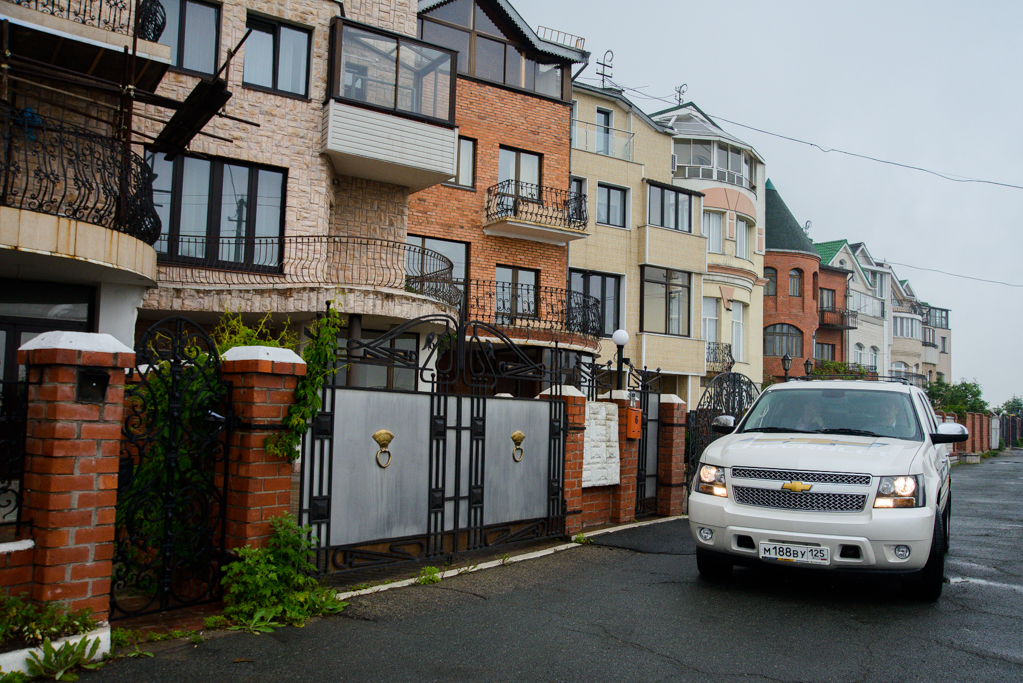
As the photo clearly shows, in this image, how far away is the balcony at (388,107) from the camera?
50.8 feet

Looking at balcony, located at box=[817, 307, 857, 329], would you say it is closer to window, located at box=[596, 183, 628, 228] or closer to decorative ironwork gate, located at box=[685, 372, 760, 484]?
window, located at box=[596, 183, 628, 228]

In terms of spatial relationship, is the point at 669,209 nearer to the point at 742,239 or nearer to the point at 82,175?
the point at 742,239

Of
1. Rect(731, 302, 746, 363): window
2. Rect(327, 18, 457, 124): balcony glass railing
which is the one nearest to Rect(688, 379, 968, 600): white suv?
Rect(327, 18, 457, 124): balcony glass railing

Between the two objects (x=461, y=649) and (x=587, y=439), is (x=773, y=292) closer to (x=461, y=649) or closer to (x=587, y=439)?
(x=587, y=439)

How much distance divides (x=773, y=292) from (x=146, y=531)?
1543 inches

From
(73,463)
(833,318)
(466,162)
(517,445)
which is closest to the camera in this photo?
(73,463)

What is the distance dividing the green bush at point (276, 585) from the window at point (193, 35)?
37.8 ft

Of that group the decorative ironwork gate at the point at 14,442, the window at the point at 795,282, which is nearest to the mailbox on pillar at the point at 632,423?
the decorative ironwork gate at the point at 14,442

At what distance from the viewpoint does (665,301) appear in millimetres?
26109

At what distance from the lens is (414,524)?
7.38 m

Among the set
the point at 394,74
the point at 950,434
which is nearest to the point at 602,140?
the point at 394,74

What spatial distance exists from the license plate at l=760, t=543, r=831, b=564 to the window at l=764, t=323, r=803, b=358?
36292 millimetres

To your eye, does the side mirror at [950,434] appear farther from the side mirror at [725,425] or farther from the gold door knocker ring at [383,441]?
the gold door knocker ring at [383,441]

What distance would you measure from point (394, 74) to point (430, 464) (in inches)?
434
